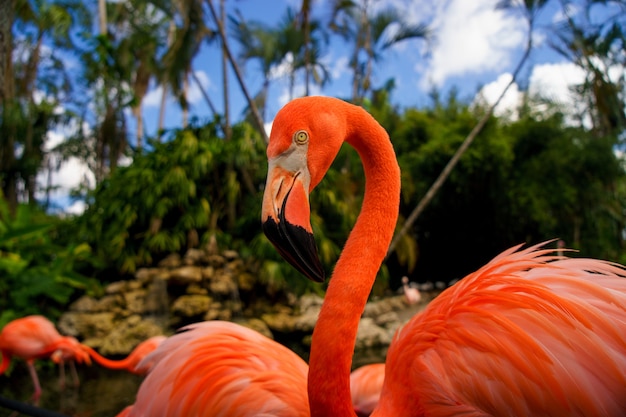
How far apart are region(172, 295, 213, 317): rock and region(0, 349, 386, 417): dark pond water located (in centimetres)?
123

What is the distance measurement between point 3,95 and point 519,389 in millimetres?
2551

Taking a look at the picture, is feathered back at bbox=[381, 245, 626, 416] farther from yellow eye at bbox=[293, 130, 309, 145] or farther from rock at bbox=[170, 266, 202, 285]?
rock at bbox=[170, 266, 202, 285]

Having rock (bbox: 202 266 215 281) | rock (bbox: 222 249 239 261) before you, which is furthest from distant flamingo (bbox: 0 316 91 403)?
rock (bbox: 222 249 239 261)

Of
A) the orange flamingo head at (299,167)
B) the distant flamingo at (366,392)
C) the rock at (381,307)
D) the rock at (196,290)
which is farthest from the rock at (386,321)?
the orange flamingo head at (299,167)

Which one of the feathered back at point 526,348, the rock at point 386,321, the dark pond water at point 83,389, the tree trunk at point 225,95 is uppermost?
the tree trunk at point 225,95

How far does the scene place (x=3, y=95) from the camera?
228 cm

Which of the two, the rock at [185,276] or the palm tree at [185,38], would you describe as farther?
the palm tree at [185,38]

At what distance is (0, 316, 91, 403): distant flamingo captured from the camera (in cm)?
439

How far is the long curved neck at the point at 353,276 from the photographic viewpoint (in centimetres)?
119

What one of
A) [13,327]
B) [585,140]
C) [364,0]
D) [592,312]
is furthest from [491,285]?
[585,140]

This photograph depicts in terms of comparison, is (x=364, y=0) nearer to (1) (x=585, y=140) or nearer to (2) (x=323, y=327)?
(1) (x=585, y=140)

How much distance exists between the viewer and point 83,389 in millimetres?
4609

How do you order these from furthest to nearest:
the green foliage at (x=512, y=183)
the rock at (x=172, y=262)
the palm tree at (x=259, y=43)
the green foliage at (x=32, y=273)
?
the green foliage at (x=512, y=183) < the palm tree at (x=259, y=43) < the rock at (x=172, y=262) < the green foliage at (x=32, y=273)

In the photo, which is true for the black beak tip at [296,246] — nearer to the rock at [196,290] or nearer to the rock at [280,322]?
the rock at [280,322]
